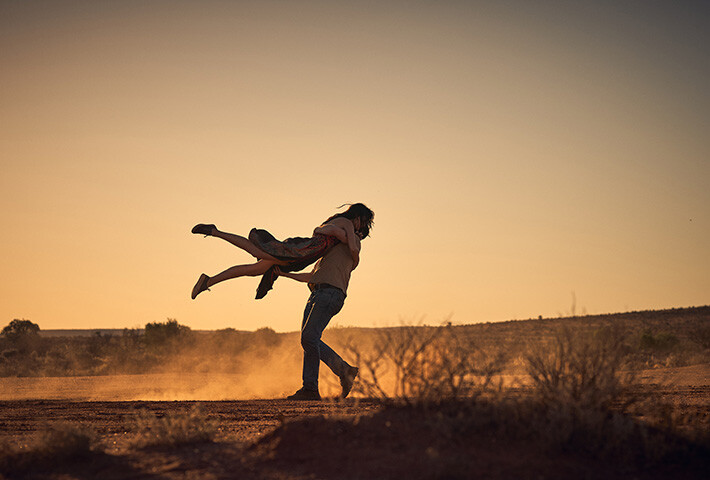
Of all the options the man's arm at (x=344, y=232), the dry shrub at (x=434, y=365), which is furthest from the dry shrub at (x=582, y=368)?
the man's arm at (x=344, y=232)

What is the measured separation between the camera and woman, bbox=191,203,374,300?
8.64 meters

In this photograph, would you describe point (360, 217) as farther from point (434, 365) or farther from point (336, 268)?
point (434, 365)

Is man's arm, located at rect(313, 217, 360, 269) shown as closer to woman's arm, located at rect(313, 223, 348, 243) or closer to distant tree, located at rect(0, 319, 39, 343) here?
woman's arm, located at rect(313, 223, 348, 243)

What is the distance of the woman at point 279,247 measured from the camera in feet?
28.3

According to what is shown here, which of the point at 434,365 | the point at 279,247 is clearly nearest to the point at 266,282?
the point at 279,247

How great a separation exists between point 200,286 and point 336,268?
1.86 metres

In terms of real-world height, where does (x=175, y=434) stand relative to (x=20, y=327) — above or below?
below

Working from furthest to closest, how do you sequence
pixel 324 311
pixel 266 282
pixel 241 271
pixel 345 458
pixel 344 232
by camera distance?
1. pixel 266 282
2. pixel 241 271
3. pixel 344 232
4. pixel 324 311
5. pixel 345 458

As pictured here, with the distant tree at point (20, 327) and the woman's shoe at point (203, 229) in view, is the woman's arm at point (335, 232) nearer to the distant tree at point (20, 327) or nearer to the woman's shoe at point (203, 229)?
the woman's shoe at point (203, 229)

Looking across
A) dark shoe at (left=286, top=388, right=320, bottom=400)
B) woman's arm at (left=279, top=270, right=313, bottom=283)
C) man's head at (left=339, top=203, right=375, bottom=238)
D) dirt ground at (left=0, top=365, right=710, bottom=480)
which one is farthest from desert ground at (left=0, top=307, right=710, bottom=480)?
man's head at (left=339, top=203, right=375, bottom=238)

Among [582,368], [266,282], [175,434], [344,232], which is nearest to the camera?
[582,368]

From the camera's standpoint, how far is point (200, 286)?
8.75 metres

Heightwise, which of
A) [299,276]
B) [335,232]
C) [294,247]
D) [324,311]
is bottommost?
[324,311]

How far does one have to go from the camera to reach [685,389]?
11.6 m
